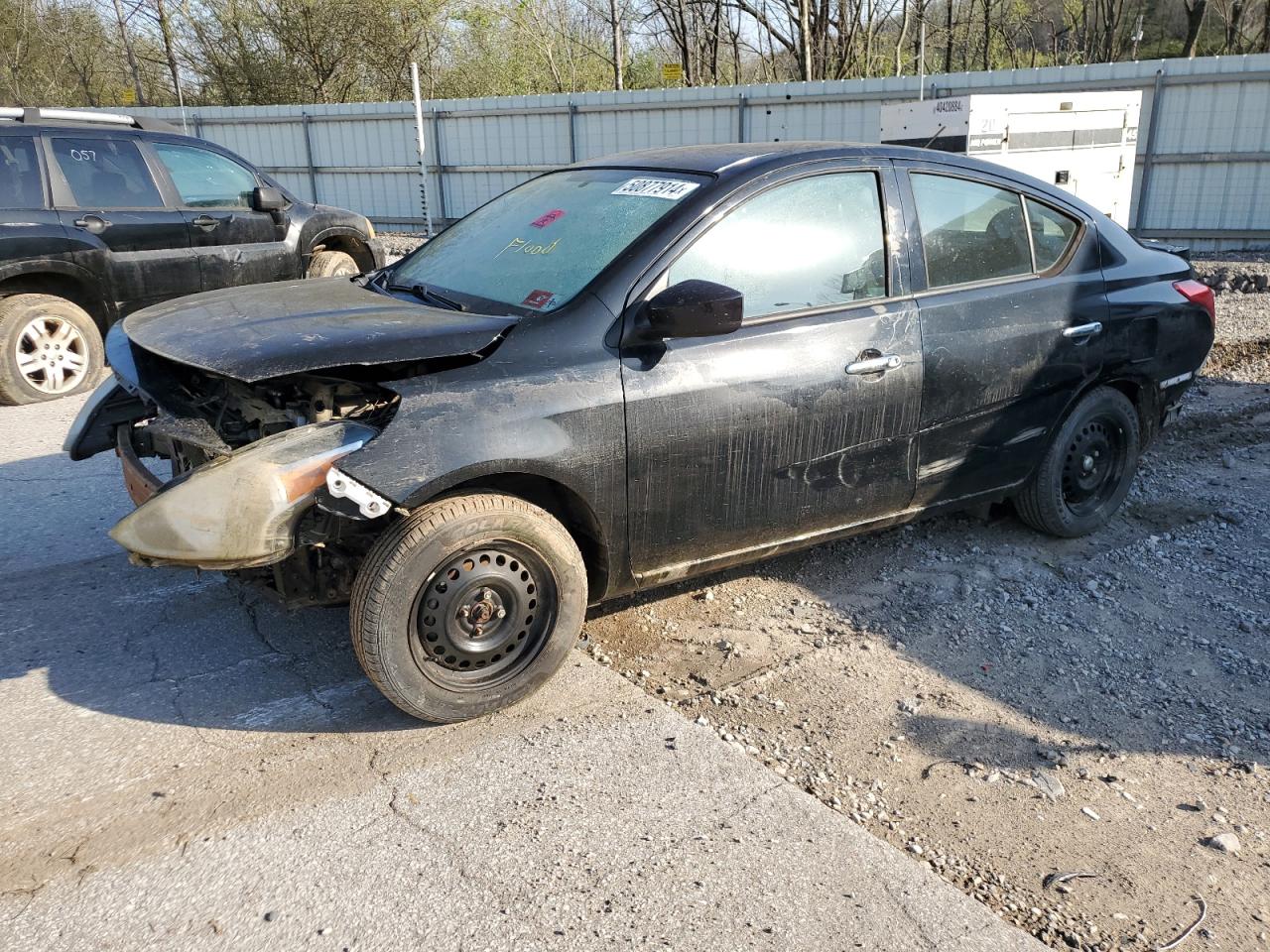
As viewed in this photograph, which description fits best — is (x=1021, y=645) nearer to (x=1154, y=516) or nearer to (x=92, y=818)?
(x=1154, y=516)

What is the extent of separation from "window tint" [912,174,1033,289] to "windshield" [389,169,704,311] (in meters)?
1.04

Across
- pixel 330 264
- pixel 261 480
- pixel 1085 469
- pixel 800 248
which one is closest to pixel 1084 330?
pixel 1085 469

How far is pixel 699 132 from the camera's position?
53.3ft

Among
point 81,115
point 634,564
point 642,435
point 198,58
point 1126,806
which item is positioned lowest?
point 1126,806

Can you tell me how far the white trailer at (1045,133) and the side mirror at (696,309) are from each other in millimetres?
7160

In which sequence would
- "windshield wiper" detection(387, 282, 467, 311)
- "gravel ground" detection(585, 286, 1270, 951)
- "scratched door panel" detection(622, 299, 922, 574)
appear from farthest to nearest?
"windshield wiper" detection(387, 282, 467, 311)
"scratched door panel" detection(622, 299, 922, 574)
"gravel ground" detection(585, 286, 1270, 951)

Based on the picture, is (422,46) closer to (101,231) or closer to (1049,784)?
(101,231)

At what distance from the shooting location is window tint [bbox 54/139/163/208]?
25.1 ft

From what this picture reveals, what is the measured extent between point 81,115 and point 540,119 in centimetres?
1064

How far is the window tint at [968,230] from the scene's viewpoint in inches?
164

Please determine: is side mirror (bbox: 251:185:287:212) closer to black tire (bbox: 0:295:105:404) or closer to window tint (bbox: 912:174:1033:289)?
black tire (bbox: 0:295:105:404)

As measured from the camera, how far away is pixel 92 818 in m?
2.91

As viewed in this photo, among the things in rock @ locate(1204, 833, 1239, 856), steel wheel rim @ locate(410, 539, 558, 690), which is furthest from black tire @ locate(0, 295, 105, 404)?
Answer: rock @ locate(1204, 833, 1239, 856)

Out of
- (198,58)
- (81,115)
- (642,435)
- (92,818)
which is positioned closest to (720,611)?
(642,435)
